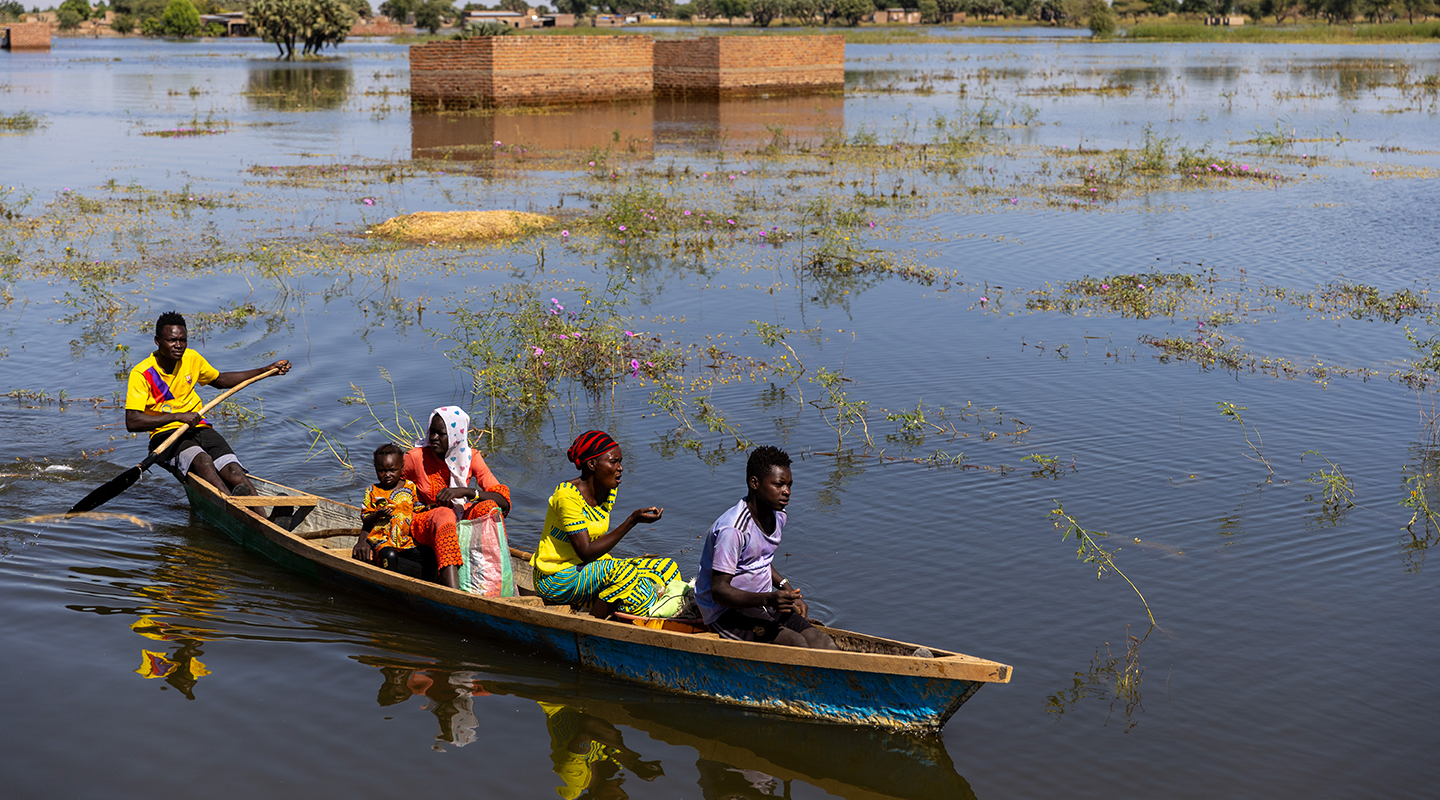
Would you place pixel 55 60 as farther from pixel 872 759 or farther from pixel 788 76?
pixel 872 759

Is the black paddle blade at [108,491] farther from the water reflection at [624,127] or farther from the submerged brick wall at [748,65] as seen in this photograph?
the submerged brick wall at [748,65]

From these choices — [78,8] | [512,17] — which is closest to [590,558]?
[512,17]

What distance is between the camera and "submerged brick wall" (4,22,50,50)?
74.6 m

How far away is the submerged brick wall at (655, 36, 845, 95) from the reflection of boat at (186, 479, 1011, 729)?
33637 millimetres

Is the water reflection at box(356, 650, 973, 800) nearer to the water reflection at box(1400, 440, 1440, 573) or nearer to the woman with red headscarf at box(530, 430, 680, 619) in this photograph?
the woman with red headscarf at box(530, 430, 680, 619)

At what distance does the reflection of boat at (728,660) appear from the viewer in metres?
4.87

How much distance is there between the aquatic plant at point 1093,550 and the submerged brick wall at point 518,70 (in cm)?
2899

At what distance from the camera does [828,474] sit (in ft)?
27.5

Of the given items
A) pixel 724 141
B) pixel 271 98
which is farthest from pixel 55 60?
pixel 724 141

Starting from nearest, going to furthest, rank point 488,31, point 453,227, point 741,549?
point 741,549, point 453,227, point 488,31

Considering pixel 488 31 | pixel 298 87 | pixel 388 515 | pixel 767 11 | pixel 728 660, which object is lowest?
pixel 728 660

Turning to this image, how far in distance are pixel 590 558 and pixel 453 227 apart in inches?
440

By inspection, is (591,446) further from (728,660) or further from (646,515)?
(728,660)

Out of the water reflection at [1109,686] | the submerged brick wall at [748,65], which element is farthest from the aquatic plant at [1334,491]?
the submerged brick wall at [748,65]
